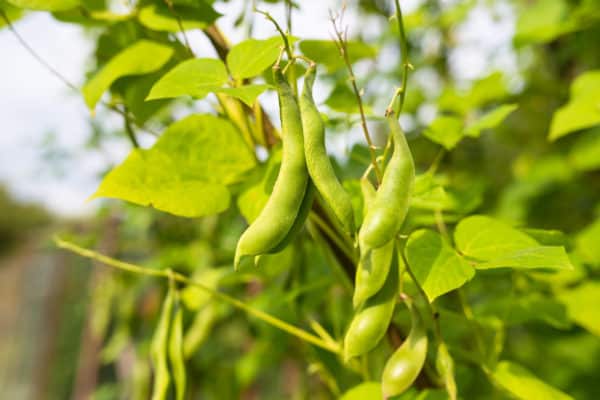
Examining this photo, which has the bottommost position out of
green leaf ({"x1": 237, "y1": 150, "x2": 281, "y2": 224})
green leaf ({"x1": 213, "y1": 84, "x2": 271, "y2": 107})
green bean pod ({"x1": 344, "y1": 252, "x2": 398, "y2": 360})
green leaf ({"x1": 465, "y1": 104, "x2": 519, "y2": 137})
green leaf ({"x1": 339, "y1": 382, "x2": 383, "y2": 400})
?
green leaf ({"x1": 339, "y1": 382, "x2": 383, "y2": 400})

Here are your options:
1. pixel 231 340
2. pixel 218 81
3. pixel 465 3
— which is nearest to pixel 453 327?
pixel 218 81

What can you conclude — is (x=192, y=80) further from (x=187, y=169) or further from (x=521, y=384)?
(x=521, y=384)

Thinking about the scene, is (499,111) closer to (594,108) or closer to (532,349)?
(594,108)

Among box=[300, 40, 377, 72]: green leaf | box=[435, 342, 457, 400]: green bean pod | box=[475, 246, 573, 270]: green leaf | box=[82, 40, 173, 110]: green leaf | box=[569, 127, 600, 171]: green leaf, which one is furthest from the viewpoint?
box=[569, 127, 600, 171]: green leaf

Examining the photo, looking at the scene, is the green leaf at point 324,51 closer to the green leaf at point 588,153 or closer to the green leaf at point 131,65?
the green leaf at point 131,65

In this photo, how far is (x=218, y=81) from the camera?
0.53 m

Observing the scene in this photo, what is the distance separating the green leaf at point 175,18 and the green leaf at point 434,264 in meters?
0.40

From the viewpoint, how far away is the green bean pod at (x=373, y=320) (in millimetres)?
524

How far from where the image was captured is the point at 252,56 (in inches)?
21.1

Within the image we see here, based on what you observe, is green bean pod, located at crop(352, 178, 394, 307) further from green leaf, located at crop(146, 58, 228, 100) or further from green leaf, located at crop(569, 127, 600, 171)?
green leaf, located at crop(569, 127, 600, 171)

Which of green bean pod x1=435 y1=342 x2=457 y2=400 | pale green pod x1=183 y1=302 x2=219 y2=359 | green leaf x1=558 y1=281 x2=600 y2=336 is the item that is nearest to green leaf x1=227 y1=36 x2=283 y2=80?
green bean pod x1=435 y1=342 x2=457 y2=400

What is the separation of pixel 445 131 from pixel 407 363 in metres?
0.35

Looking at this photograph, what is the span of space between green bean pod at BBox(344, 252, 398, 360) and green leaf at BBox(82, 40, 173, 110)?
16.7 inches

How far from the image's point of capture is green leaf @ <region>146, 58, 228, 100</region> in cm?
49
